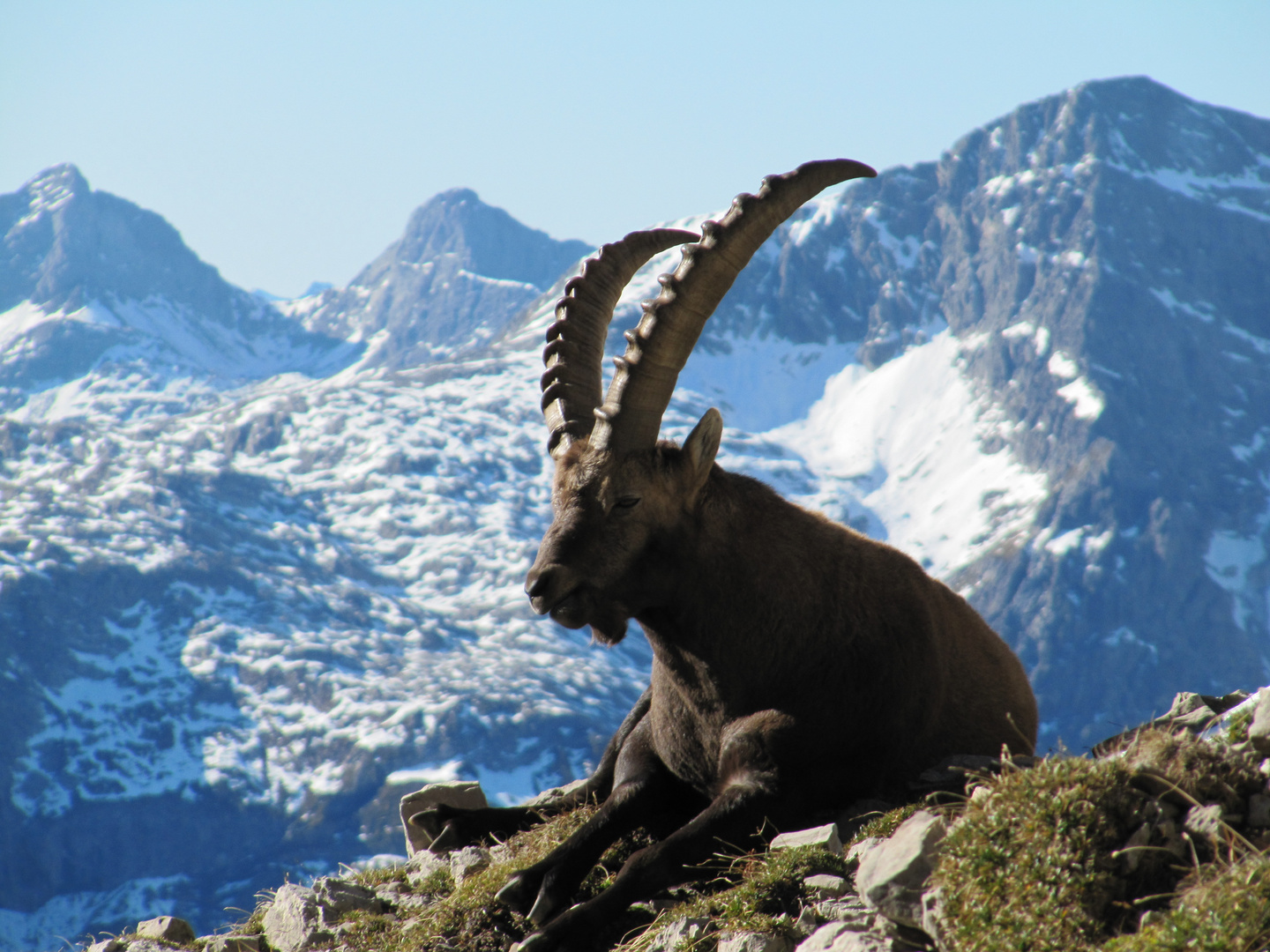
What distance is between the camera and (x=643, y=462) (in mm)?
9000

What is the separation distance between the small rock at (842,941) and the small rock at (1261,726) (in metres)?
2.65

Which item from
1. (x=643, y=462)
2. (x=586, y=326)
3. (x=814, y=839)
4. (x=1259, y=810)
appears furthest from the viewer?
(x=586, y=326)

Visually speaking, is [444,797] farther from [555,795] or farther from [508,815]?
[508,815]

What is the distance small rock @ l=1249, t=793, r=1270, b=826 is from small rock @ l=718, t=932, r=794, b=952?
293 cm

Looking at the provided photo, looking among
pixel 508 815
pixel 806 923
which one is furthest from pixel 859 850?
pixel 508 815

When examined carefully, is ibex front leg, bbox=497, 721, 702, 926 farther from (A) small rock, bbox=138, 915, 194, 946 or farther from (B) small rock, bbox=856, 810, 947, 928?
(A) small rock, bbox=138, 915, 194, 946

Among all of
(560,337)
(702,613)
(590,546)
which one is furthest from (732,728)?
(560,337)

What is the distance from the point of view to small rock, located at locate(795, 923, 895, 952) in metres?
6.61

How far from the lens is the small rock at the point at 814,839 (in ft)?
26.2

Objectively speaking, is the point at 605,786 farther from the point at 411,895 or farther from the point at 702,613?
the point at 702,613

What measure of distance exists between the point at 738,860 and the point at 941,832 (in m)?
1.84

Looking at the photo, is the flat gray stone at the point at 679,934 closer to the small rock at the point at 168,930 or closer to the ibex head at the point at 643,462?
the ibex head at the point at 643,462

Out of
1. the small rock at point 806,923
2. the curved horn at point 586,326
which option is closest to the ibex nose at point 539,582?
the curved horn at point 586,326

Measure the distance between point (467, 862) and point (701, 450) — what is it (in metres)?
5.08
